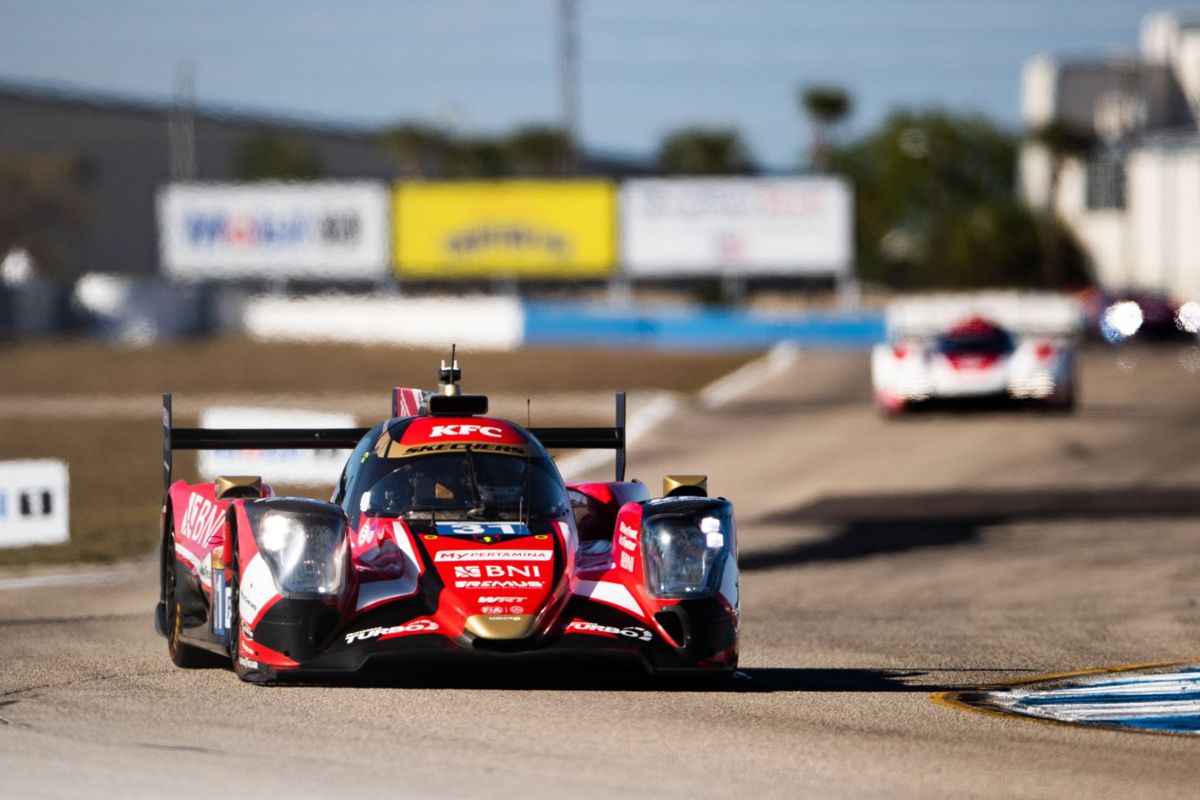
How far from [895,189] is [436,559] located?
121702 mm

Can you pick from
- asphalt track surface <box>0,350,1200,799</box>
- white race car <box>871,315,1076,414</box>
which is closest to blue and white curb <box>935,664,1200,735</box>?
asphalt track surface <box>0,350,1200,799</box>

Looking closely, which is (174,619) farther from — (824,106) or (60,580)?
(824,106)

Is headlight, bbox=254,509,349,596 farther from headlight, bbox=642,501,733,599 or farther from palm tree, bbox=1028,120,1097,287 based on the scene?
palm tree, bbox=1028,120,1097,287

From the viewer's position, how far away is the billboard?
257 ft

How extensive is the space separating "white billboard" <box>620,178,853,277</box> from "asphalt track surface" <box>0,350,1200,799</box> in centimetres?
5265

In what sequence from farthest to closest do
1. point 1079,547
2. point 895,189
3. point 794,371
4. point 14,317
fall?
point 895,189 < point 14,317 < point 794,371 < point 1079,547

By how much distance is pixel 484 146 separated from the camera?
380 ft

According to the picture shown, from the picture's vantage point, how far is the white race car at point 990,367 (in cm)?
3008

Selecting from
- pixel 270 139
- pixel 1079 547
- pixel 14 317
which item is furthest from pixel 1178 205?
pixel 1079 547

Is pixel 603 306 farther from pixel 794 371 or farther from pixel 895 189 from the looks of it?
pixel 895 189

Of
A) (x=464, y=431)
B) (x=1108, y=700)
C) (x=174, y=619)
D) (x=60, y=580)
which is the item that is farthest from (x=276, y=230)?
(x=1108, y=700)

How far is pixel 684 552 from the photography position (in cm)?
982

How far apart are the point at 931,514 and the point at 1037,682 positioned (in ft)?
37.5

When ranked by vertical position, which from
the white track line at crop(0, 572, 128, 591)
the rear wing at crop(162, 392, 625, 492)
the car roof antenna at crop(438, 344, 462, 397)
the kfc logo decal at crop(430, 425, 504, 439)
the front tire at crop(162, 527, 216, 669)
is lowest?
the white track line at crop(0, 572, 128, 591)
